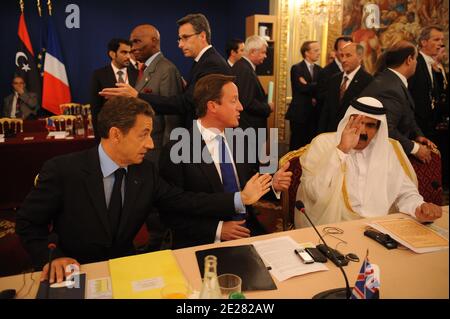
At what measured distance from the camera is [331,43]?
6.28 m

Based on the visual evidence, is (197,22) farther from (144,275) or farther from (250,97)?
(144,275)

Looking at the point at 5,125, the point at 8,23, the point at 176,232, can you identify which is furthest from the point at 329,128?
the point at 8,23

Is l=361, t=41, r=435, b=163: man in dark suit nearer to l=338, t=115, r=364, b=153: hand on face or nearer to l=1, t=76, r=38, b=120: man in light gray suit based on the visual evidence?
l=338, t=115, r=364, b=153: hand on face

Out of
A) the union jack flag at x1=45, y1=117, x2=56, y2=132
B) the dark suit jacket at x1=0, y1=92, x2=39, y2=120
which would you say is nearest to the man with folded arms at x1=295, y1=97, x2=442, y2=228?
the union jack flag at x1=45, y1=117, x2=56, y2=132

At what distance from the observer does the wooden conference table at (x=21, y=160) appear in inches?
159

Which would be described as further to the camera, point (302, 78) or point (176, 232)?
point (302, 78)

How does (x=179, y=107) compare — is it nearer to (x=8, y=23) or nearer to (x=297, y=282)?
(x=297, y=282)

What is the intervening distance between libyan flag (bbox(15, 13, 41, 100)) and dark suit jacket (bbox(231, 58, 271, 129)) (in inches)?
144

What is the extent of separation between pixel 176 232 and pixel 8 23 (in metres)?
5.67

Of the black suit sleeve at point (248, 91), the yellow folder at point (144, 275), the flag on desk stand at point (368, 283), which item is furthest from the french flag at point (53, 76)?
the flag on desk stand at point (368, 283)

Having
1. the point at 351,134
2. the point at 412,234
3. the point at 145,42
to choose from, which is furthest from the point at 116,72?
the point at 412,234

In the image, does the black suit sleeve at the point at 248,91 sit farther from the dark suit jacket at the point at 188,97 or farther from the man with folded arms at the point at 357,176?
the man with folded arms at the point at 357,176

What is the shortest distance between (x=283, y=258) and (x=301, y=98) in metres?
4.23

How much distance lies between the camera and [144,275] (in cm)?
145
